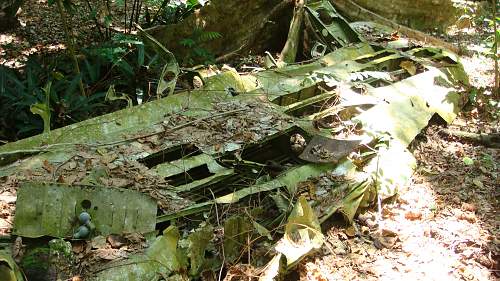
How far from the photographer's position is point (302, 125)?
4.76m

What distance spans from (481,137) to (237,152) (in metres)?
3.39

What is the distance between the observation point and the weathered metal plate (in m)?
3.18

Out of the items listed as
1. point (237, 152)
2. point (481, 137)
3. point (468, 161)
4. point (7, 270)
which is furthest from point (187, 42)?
point (7, 270)

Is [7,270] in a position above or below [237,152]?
above

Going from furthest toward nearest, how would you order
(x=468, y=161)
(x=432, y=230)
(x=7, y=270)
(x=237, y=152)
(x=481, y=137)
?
1. (x=481, y=137)
2. (x=468, y=161)
3. (x=432, y=230)
4. (x=237, y=152)
5. (x=7, y=270)

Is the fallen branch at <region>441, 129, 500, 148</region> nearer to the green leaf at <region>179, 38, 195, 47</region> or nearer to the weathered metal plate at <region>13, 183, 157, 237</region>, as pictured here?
the green leaf at <region>179, 38, 195, 47</region>

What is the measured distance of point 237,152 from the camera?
4.28m

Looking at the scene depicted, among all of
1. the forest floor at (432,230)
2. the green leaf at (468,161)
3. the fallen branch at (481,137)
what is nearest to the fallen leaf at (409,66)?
the fallen branch at (481,137)

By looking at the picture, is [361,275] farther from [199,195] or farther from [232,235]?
[199,195]

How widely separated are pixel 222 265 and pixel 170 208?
1.76ft

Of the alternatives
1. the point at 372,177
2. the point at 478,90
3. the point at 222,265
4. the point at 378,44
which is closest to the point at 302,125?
the point at 372,177

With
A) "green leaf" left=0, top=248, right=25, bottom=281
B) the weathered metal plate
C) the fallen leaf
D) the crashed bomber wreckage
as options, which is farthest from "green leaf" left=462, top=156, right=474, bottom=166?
"green leaf" left=0, top=248, right=25, bottom=281

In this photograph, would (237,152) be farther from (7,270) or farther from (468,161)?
(468,161)

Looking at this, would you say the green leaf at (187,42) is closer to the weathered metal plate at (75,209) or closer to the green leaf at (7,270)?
the weathered metal plate at (75,209)
